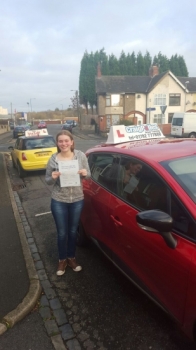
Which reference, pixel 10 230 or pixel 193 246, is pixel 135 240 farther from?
pixel 10 230

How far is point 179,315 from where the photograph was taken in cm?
195

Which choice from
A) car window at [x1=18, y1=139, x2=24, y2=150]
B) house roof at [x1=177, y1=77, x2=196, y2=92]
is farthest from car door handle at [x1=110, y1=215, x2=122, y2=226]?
house roof at [x1=177, y1=77, x2=196, y2=92]

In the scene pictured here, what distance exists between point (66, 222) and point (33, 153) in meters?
6.74

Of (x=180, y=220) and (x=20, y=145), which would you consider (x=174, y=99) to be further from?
(x=180, y=220)

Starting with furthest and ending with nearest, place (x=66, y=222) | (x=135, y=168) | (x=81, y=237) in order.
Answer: (x=81, y=237)
(x=66, y=222)
(x=135, y=168)

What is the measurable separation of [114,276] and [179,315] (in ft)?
4.46

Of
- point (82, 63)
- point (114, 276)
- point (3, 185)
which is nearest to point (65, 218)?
point (114, 276)

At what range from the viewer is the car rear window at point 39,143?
31.7 ft

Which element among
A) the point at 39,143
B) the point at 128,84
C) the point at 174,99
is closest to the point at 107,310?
the point at 39,143

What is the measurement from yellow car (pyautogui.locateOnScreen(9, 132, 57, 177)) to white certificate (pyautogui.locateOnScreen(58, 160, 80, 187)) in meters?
6.76

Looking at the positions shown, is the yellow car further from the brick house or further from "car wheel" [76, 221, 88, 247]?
the brick house

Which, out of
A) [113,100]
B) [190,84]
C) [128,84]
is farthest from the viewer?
[190,84]

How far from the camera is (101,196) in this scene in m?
3.10

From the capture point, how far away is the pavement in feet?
7.72
